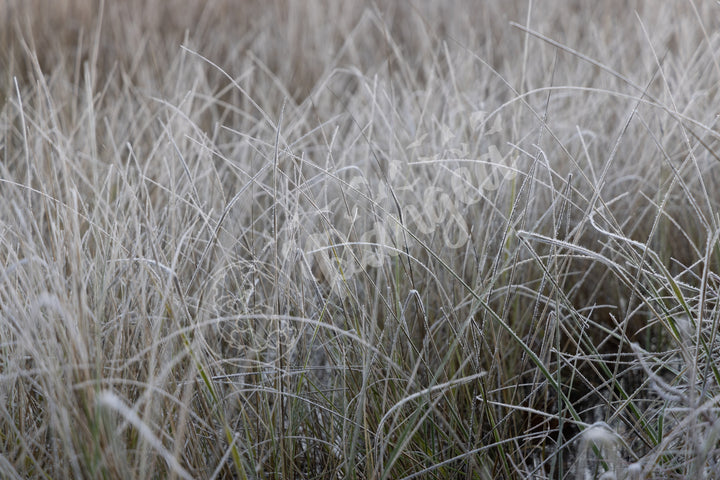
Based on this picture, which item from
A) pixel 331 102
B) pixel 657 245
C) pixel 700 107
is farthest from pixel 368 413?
pixel 331 102

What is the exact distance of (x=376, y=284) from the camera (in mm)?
1057

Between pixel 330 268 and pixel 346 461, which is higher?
pixel 330 268

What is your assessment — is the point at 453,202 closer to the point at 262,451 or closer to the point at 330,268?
the point at 330,268

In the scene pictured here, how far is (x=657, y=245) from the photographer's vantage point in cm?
121

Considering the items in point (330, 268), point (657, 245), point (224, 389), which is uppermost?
point (330, 268)

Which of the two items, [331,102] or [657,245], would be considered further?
[331,102]

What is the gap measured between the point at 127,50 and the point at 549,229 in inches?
69.8

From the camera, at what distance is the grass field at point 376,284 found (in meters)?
→ 0.73

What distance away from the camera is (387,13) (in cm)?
276

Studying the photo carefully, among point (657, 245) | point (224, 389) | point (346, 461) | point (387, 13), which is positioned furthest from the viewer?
point (387, 13)

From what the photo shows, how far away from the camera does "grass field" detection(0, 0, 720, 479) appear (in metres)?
0.73

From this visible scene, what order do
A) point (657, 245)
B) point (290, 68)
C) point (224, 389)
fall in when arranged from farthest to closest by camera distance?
1. point (290, 68)
2. point (657, 245)
3. point (224, 389)

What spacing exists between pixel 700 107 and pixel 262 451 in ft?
4.13

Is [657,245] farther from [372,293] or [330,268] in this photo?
[330,268]
